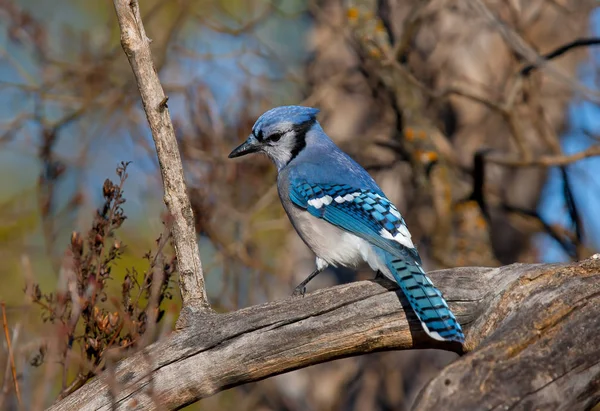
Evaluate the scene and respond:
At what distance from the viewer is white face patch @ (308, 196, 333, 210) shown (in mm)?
3416

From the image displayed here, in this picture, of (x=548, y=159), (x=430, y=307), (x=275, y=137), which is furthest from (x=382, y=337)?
(x=548, y=159)

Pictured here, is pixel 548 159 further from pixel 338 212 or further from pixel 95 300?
pixel 95 300

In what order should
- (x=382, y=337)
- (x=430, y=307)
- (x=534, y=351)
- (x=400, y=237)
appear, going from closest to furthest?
(x=534, y=351), (x=430, y=307), (x=382, y=337), (x=400, y=237)

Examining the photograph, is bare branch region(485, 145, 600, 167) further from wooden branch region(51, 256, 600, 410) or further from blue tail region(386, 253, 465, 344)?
blue tail region(386, 253, 465, 344)

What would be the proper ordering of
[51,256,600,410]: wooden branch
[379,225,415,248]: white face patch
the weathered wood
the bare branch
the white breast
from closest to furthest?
1. the weathered wood
2. [51,256,600,410]: wooden branch
3. [379,225,415,248]: white face patch
4. the white breast
5. the bare branch

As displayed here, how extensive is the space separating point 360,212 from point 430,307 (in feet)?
2.57

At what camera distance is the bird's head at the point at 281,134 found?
3707 millimetres

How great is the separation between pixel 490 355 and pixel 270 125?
71.1 inches

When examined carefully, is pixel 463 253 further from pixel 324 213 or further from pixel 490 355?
pixel 490 355

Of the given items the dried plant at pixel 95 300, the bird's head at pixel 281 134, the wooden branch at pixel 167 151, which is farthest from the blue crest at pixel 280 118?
the dried plant at pixel 95 300

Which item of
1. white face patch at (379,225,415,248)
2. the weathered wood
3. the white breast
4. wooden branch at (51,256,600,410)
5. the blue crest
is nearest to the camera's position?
the weathered wood

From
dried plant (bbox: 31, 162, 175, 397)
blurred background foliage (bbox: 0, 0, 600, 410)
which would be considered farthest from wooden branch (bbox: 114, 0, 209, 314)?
blurred background foliage (bbox: 0, 0, 600, 410)

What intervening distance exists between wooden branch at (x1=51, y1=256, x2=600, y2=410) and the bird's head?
3.74 feet

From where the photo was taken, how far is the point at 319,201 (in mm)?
3426
